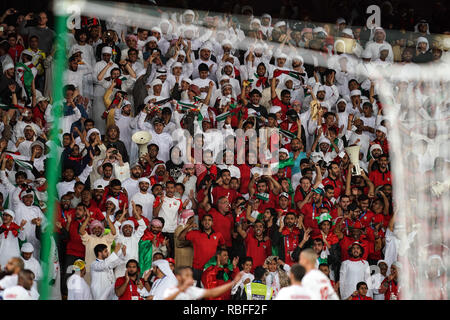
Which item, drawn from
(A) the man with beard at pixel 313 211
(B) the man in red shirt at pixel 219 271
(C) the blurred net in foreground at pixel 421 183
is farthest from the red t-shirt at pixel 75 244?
(C) the blurred net in foreground at pixel 421 183

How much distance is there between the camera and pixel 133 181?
11.9 metres

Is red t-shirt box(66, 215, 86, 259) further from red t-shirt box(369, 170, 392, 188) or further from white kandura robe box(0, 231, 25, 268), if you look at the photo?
red t-shirt box(369, 170, 392, 188)

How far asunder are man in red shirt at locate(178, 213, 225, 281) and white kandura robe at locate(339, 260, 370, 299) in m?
1.56

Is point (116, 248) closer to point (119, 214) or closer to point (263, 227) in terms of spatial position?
point (119, 214)

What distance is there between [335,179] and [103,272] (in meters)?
3.62

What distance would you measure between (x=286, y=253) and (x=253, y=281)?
0.72 meters

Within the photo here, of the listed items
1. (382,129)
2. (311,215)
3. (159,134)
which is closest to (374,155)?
(382,129)

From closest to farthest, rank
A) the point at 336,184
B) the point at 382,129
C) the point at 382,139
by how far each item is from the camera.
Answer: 1. the point at 336,184
2. the point at 382,139
3. the point at 382,129

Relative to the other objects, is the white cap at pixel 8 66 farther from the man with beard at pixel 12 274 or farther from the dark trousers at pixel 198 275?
the man with beard at pixel 12 274

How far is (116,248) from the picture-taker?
10914 mm

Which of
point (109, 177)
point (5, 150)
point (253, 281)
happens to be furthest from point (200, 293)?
point (5, 150)

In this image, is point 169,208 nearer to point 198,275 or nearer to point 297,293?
point 198,275

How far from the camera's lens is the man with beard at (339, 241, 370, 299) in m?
11.3

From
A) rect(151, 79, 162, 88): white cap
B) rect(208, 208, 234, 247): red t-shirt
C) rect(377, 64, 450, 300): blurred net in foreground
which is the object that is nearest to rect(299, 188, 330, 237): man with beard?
rect(208, 208, 234, 247): red t-shirt
